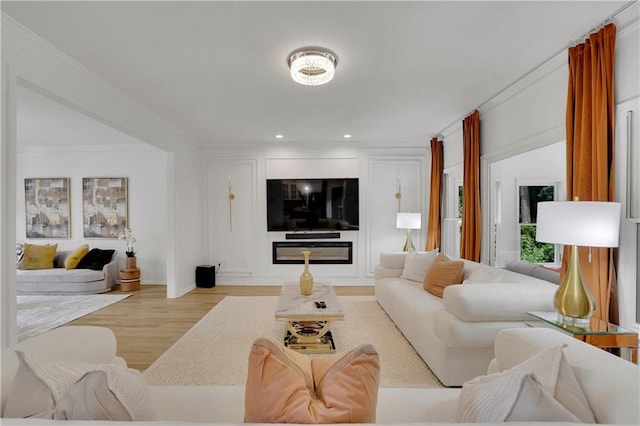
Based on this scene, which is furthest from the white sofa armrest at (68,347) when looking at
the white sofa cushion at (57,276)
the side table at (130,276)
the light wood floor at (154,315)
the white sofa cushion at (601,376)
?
the white sofa cushion at (57,276)

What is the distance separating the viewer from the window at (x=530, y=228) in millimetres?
3689

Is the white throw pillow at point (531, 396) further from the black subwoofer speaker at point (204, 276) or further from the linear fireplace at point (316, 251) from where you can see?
the black subwoofer speaker at point (204, 276)

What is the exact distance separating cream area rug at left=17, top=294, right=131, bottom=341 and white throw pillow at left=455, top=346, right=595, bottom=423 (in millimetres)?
4175

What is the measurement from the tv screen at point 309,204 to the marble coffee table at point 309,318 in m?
2.31

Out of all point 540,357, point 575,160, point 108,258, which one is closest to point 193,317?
point 108,258

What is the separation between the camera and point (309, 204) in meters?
5.48

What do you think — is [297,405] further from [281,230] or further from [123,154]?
[123,154]

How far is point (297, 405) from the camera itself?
834 mm

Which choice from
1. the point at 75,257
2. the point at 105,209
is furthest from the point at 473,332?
the point at 105,209

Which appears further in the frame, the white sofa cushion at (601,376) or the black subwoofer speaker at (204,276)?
the black subwoofer speaker at (204,276)

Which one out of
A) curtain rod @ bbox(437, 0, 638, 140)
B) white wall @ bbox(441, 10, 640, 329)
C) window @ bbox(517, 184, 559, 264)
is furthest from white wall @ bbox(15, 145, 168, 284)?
window @ bbox(517, 184, 559, 264)

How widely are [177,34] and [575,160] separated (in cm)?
298

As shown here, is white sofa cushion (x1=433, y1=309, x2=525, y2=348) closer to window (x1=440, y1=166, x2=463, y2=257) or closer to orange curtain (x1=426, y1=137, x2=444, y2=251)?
window (x1=440, y1=166, x2=463, y2=257)

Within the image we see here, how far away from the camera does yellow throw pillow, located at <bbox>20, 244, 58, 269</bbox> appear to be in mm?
5177
